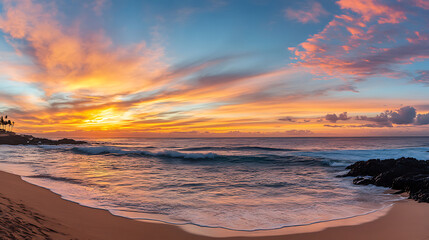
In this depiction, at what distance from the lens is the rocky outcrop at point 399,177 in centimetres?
937

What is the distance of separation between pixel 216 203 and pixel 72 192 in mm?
5462

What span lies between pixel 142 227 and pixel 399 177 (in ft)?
38.0

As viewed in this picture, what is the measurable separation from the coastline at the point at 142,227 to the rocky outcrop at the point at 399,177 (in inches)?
129

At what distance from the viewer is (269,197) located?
912 centimetres

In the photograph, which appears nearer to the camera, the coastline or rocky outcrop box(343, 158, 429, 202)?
the coastline

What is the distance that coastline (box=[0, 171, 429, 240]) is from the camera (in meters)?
4.61

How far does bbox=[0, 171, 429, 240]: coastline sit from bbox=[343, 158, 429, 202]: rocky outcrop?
3282mm

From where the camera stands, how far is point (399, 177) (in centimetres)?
1106

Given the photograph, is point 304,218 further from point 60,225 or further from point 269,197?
point 60,225

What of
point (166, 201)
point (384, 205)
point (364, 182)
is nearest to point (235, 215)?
point (166, 201)

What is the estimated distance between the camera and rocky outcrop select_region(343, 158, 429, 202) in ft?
30.7

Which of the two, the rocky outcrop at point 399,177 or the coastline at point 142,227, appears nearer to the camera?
the coastline at point 142,227

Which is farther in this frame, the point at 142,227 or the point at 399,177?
the point at 399,177

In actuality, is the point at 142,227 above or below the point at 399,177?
below
